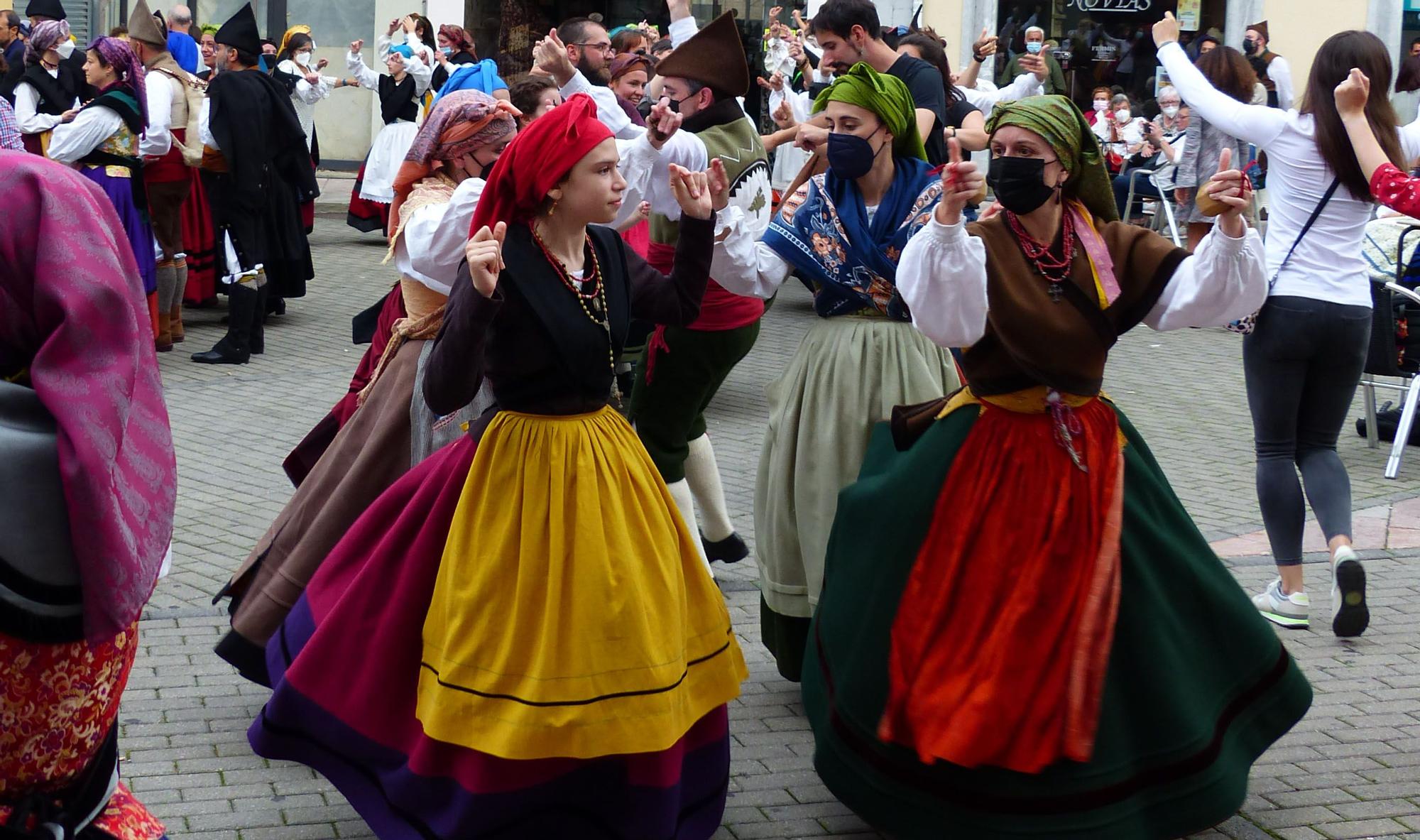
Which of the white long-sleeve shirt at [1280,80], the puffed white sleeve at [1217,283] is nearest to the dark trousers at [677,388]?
the puffed white sleeve at [1217,283]

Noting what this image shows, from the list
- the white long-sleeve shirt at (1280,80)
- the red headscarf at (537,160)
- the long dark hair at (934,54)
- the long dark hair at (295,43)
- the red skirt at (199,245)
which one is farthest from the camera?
the white long-sleeve shirt at (1280,80)

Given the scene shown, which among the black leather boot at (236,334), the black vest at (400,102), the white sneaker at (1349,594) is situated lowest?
the black leather boot at (236,334)

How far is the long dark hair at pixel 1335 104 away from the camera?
5.46 meters

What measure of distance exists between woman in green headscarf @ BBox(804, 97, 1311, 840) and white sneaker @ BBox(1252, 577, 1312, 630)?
2044 millimetres

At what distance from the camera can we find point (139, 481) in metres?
2.62

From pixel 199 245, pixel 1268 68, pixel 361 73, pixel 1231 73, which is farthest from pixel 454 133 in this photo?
pixel 1268 68

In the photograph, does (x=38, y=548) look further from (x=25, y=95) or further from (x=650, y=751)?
(x=25, y=95)

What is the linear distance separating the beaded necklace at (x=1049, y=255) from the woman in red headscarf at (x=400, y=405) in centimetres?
154

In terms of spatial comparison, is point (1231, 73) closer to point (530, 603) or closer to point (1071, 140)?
point (1071, 140)

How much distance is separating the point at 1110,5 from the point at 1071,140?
57.4ft

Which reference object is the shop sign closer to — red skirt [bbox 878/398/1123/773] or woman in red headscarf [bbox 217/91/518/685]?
woman in red headscarf [bbox 217/91/518/685]

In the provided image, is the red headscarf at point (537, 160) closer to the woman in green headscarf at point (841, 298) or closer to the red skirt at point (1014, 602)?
the woman in green headscarf at point (841, 298)

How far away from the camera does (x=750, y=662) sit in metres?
5.27

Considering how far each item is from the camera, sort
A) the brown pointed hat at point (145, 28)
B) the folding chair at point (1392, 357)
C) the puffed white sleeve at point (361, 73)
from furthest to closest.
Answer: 1. the puffed white sleeve at point (361, 73)
2. the brown pointed hat at point (145, 28)
3. the folding chair at point (1392, 357)
